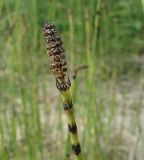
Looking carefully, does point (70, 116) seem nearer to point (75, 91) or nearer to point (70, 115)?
point (70, 115)

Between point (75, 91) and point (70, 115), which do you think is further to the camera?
point (75, 91)

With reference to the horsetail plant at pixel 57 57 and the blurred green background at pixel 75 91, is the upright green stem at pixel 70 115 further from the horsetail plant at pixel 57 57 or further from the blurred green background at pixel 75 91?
the blurred green background at pixel 75 91

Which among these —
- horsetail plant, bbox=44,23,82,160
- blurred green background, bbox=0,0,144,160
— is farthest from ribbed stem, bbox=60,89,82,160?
blurred green background, bbox=0,0,144,160

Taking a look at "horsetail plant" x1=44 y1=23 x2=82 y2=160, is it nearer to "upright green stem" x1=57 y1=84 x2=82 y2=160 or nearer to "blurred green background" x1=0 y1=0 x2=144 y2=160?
"upright green stem" x1=57 y1=84 x2=82 y2=160

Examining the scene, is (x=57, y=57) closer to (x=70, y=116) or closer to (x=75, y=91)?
(x=70, y=116)

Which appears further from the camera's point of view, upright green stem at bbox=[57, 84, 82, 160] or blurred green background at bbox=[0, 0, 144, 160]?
blurred green background at bbox=[0, 0, 144, 160]

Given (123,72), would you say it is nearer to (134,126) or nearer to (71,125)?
(134,126)

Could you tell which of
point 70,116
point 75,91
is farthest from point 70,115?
point 75,91

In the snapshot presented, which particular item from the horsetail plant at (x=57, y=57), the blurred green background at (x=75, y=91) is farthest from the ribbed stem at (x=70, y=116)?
the blurred green background at (x=75, y=91)
